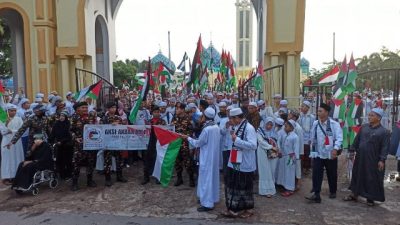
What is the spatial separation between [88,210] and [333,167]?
4.21 m

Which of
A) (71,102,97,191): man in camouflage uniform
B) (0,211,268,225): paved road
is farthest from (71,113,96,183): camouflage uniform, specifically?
(0,211,268,225): paved road

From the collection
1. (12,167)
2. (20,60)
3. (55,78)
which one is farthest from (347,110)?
(20,60)

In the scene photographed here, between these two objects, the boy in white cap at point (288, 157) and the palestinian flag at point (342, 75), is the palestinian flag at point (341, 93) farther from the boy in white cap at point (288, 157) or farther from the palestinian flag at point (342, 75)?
the boy in white cap at point (288, 157)

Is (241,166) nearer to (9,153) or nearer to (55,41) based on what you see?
(9,153)

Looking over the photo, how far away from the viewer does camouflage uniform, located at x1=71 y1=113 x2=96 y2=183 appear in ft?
25.4

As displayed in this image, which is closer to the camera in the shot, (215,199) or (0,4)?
(215,199)

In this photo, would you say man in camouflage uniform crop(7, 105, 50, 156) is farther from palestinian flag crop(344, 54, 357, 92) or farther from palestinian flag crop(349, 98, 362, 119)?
palestinian flag crop(349, 98, 362, 119)

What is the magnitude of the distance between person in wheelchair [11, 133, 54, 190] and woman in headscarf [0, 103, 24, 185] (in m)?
0.86

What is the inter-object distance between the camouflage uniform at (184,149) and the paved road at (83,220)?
1870 millimetres

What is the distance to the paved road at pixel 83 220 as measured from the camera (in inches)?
233

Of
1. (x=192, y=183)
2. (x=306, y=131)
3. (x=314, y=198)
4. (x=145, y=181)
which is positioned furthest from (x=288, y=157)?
(x=145, y=181)

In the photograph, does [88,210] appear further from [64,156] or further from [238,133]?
[238,133]

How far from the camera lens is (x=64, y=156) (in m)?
8.46

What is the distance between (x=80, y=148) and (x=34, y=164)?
2.89 feet
